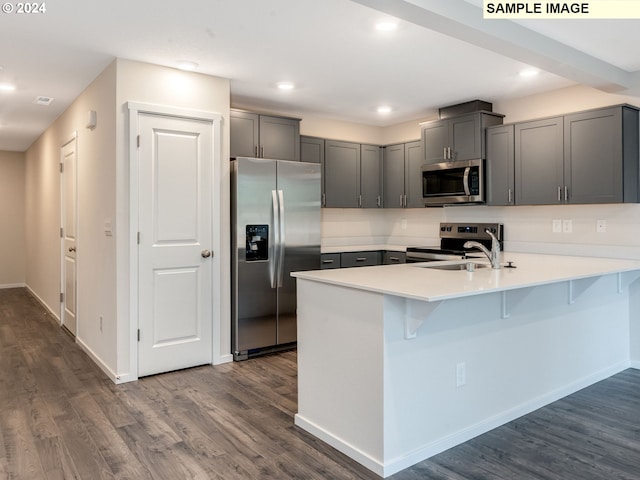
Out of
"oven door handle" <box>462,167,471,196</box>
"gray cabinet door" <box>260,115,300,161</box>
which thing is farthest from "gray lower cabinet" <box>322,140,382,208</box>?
"oven door handle" <box>462,167,471,196</box>

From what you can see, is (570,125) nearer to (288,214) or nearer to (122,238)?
(288,214)

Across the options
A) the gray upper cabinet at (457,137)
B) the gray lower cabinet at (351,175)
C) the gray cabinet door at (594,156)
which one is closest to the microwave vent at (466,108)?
the gray upper cabinet at (457,137)

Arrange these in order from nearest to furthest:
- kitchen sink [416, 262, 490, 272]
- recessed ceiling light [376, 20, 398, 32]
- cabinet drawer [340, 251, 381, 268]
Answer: recessed ceiling light [376, 20, 398, 32], kitchen sink [416, 262, 490, 272], cabinet drawer [340, 251, 381, 268]

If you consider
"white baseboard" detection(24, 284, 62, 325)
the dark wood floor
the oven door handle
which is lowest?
the dark wood floor

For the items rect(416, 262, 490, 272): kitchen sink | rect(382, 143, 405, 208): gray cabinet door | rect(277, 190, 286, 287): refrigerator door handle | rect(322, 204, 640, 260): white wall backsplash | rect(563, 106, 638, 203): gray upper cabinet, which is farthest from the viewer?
rect(382, 143, 405, 208): gray cabinet door

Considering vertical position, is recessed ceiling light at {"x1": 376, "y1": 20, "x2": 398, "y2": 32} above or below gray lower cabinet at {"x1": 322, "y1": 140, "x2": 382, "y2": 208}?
above

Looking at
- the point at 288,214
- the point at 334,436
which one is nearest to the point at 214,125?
the point at 288,214

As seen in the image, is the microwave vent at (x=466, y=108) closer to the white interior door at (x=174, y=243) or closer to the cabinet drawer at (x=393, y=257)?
the cabinet drawer at (x=393, y=257)

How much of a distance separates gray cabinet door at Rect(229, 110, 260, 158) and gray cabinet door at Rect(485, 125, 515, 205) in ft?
7.46

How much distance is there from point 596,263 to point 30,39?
14.2 ft

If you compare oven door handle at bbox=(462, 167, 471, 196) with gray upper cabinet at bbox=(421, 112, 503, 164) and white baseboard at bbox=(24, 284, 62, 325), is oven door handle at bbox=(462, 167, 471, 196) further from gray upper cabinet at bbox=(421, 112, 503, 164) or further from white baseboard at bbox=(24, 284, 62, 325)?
white baseboard at bbox=(24, 284, 62, 325)

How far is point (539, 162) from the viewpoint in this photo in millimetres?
4242

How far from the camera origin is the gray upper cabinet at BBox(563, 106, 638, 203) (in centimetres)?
371

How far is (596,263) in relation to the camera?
3562 mm
